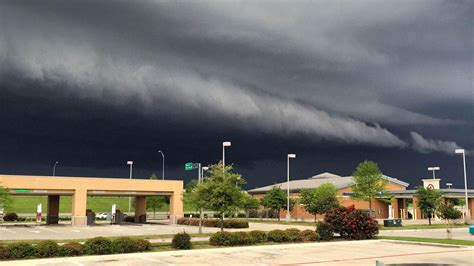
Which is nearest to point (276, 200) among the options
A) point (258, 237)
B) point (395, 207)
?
point (395, 207)

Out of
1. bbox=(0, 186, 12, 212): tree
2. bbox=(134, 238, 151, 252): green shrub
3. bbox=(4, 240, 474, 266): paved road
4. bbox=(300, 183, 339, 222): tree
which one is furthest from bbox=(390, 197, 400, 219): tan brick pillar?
bbox=(0, 186, 12, 212): tree

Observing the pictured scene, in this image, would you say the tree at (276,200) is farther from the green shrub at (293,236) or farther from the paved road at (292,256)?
the paved road at (292,256)

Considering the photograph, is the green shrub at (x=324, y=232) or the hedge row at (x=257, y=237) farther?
the green shrub at (x=324, y=232)

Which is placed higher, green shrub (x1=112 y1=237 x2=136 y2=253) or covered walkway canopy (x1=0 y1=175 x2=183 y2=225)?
covered walkway canopy (x1=0 y1=175 x2=183 y2=225)

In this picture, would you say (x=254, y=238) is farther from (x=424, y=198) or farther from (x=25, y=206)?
(x=25, y=206)

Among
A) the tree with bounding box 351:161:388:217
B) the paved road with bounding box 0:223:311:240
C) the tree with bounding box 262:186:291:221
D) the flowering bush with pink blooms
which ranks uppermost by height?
the tree with bounding box 351:161:388:217

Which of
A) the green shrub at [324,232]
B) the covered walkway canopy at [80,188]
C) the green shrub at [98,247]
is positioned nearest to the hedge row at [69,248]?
the green shrub at [98,247]

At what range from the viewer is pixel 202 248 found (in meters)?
24.8

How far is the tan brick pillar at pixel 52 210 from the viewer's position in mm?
55031

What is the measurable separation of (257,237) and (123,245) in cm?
894

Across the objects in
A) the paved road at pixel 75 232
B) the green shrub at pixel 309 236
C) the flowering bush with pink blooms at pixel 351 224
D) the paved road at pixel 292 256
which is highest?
the flowering bush with pink blooms at pixel 351 224

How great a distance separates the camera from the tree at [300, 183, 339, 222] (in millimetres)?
54719

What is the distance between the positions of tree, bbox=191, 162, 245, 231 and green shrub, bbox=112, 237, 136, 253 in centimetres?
1009

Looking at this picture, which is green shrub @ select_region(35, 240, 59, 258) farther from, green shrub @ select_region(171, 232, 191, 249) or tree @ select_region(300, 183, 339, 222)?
tree @ select_region(300, 183, 339, 222)
